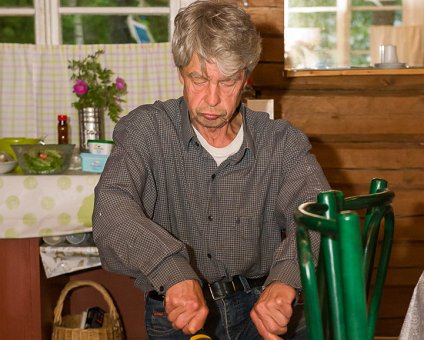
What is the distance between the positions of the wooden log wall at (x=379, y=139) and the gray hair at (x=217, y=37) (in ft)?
7.70

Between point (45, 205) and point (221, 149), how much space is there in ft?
3.82

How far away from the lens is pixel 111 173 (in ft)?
5.49

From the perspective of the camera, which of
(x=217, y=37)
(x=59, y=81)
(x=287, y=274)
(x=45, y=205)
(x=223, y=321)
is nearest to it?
(x=287, y=274)

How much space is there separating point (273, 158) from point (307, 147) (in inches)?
3.1

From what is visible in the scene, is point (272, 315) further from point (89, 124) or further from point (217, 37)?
point (89, 124)

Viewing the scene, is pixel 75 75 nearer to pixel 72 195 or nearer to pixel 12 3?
pixel 12 3

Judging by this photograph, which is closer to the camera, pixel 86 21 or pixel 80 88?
pixel 80 88

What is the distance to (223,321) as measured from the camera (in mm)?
1789

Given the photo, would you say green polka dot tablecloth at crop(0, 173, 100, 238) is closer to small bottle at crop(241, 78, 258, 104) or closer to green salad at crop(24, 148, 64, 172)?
green salad at crop(24, 148, 64, 172)

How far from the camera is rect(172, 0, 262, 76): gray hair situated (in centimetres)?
168

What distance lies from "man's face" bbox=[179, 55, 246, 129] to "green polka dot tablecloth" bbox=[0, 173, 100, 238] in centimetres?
120

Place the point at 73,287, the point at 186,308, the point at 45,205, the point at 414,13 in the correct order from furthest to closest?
the point at 414,13
the point at 73,287
the point at 45,205
the point at 186,308

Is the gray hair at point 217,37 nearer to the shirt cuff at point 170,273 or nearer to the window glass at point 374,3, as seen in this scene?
the shirt cuff at point 170,273

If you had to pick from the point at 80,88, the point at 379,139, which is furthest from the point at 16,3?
the point at 379,139
